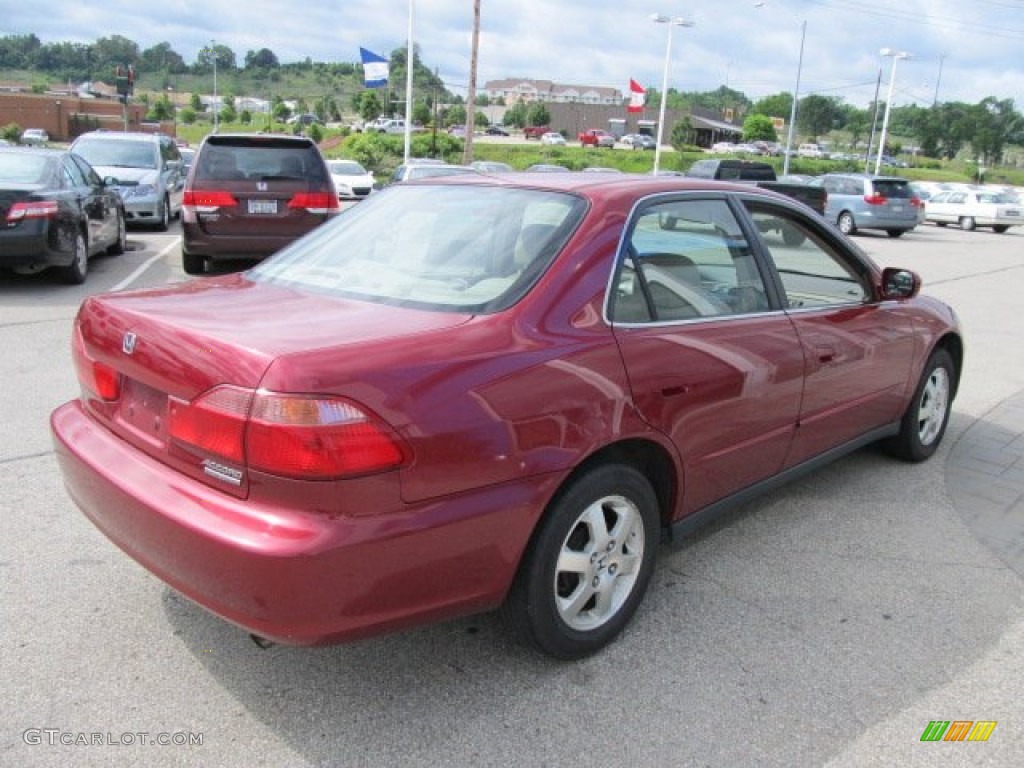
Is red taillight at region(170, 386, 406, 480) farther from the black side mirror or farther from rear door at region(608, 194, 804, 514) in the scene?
the black side mirror

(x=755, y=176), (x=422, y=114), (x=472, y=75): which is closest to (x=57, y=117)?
(x=422, y=114)

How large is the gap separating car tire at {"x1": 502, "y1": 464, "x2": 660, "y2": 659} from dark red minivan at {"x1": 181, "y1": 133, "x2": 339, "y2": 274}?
757 centimetres

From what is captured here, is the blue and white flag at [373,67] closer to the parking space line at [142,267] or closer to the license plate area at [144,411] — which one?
the parking space line at [142,267]

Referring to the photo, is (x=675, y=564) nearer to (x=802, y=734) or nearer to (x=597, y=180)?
(x=802, y=734)

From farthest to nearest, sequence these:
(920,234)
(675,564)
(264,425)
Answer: (920,234) → (675,564) → (264,425)

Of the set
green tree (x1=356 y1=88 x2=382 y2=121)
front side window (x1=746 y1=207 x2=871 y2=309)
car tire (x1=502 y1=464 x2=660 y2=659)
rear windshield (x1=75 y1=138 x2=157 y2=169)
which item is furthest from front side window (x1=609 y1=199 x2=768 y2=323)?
green tree (x1=356 y1=88 x2=382 y2=121)

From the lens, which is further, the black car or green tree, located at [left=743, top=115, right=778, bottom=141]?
green tree, located at [left=743, top=115, right=778, bottom=141]

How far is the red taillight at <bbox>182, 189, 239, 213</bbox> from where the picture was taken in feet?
31.2

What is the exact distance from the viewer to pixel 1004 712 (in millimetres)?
2768

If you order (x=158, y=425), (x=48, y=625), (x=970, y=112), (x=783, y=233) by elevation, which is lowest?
(x=48, y=625)

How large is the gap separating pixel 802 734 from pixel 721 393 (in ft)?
3.94

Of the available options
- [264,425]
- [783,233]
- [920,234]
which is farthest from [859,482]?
[920,234]

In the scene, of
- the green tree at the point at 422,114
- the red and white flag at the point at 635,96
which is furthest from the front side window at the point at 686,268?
the green tree at the point at 422,114

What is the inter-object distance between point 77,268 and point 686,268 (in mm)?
7982
